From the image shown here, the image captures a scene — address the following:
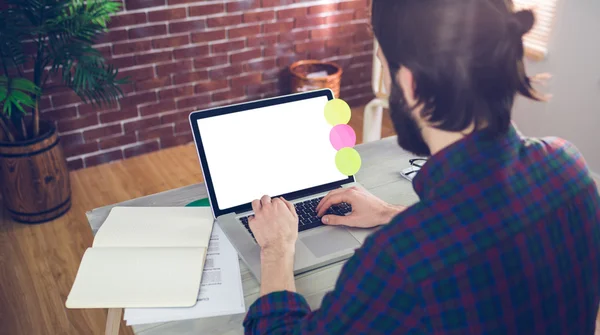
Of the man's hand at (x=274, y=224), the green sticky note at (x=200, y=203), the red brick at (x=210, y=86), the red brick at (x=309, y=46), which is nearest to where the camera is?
the man's hand at (x=274, y=224)

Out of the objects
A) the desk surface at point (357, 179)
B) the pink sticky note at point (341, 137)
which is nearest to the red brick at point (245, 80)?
the desk surface at point (357, 179)

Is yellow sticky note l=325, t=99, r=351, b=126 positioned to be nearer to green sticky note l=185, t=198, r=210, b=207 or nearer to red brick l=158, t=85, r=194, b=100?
green sticky note l=185, t=198, r=210, b=207

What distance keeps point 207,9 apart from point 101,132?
901 millimetres

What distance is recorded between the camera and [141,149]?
317 centimetres

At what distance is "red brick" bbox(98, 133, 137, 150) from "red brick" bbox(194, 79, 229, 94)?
0.46 m

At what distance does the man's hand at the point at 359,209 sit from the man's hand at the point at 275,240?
109 mm

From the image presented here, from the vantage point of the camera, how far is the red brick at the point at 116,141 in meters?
3.04

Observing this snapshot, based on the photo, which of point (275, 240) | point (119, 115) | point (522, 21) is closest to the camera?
point (522, 21)

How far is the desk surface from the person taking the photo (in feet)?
3.27

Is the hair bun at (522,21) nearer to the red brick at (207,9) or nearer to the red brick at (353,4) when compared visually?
the red brick at (207,9)

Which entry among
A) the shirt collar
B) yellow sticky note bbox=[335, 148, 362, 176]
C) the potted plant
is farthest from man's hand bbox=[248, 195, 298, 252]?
the potted plant

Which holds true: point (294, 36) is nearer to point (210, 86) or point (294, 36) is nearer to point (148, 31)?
point (210, 86)

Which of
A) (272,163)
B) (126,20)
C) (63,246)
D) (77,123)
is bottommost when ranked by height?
(63,246)

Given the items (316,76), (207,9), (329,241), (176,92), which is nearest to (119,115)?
(176,92)
